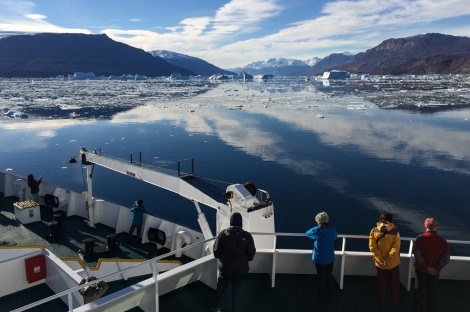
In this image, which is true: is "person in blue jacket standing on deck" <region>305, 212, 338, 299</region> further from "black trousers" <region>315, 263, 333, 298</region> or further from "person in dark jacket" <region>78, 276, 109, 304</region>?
"person in dark jacket" <region>78, 276, 109, 304</region>

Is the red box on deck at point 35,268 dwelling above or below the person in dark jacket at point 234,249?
below

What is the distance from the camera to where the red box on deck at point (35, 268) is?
7195 mm

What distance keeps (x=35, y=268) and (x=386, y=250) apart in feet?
21.4

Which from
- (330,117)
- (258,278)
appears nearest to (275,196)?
(258,278)

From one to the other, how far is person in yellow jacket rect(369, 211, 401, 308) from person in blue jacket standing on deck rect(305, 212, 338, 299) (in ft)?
1.80

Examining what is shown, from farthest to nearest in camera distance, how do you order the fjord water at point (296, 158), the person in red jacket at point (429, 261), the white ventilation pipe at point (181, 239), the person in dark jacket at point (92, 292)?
the fjord water at point (296, 158) < the white ventilation pipe at point (181, 239) < the person in dark jacket at point (92, 292) < the person in red jacket at point (429, 261)

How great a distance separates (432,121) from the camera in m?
41.3

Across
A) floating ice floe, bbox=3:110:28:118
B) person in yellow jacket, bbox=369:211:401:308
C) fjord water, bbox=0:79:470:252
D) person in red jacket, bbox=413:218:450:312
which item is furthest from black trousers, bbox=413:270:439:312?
floating ice floe, bbox=3:110:28:118

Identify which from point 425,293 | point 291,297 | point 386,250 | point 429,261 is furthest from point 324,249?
point 425,293

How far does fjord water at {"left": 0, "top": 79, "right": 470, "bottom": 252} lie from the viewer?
1705 centimetres

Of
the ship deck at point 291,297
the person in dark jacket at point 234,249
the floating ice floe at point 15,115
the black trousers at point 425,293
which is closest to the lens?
the person in dark jacket at point 234,249

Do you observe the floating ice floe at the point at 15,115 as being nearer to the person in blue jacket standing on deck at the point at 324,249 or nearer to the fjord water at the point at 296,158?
the fjord water at the point at 296,158

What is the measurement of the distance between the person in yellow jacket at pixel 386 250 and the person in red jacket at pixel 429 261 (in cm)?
27

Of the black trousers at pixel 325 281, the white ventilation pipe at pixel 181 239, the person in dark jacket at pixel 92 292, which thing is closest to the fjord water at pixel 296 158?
the white ventilation pipe at pixel 181 239
